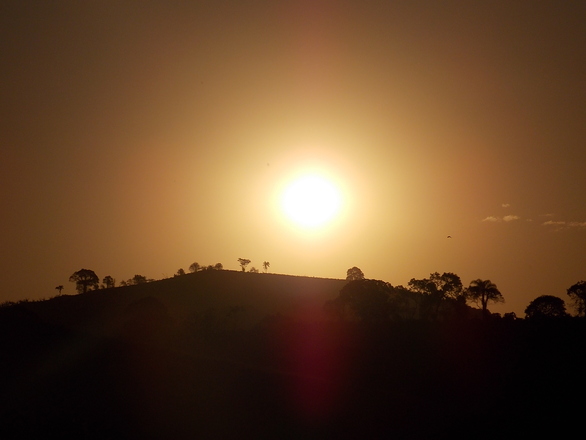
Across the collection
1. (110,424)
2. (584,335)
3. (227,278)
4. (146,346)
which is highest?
(227,278)

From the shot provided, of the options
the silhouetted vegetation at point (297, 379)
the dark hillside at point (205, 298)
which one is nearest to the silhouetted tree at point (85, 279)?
the dark hillside at point (205, 298)

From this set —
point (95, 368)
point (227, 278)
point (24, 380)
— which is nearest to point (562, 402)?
point (95, 368)

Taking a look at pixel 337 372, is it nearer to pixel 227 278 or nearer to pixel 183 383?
pixel 183 383

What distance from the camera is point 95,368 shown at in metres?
38.6

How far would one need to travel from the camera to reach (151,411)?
33.6 metres

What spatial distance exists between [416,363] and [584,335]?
18.4 meters

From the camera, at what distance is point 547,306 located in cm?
8006

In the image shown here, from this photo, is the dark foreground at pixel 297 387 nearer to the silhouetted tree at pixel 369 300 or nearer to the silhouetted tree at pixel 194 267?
the silhouetted tree at pixel 369 300

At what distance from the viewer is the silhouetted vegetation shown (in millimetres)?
32906

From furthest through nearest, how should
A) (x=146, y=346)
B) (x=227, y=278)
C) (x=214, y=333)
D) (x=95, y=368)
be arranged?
(x=227, y=278) < (x=214, y=333) < (x=146, y=346) < (x=95, y=368)

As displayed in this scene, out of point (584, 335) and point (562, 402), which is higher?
point (584, 335)

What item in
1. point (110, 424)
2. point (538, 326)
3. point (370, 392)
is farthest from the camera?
point (538, 326)

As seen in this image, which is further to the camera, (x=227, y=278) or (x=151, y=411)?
(x=227, y=278)

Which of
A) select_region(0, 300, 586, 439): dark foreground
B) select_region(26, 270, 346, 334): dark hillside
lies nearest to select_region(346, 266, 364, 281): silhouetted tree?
select_region(26, 270, 346, 334): dark hillside
